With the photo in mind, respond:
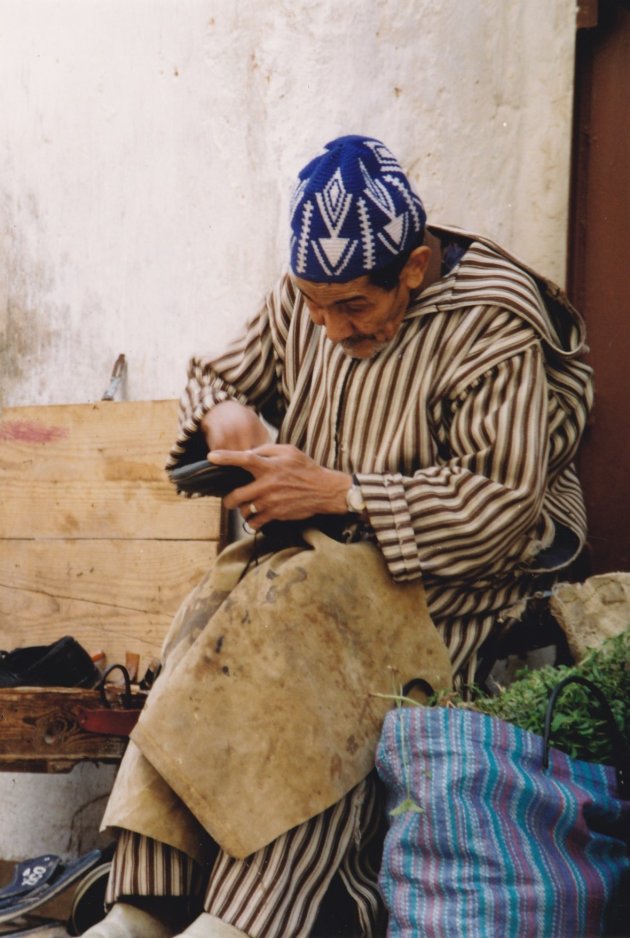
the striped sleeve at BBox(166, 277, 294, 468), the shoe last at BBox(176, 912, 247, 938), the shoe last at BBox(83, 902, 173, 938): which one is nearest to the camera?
the shoe last at BBox(176, 912, 247, 938)

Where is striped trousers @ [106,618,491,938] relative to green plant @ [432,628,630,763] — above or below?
below

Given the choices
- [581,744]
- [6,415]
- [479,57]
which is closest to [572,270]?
[479,57]

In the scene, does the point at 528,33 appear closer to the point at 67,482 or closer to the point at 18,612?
the point at 67,482

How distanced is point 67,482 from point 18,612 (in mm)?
447

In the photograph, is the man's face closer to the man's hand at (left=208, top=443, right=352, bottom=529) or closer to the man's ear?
the man's ear

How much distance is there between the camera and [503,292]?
2.93 m

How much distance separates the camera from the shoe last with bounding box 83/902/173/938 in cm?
253

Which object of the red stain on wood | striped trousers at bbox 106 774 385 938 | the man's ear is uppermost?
the man's ear

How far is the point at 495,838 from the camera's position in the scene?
222 centimetres

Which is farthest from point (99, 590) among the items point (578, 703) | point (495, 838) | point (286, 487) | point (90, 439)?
point (495, 838)

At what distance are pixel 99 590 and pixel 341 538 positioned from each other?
1200mm

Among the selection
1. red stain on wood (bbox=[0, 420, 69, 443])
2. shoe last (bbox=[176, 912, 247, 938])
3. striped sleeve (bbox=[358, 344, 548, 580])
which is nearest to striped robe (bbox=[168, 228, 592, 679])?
striped sleeve (bbox=[358, 344, 548, 580])

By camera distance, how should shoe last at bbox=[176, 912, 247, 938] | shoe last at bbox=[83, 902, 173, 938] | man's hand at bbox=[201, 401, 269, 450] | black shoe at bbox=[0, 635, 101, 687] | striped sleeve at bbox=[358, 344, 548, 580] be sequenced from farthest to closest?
black shoe at bbox=[0, 635, 101, 687]
man's hand at bbox=[201, 401, 269, 450]
striped sleeve at bbox=[358, 344, 548, 580]
shoe last at bbox=[83, 902, 173, 938]
shoe last at bbox=[176, 912, 247, 938]

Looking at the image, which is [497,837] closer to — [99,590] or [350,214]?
[350,214]
